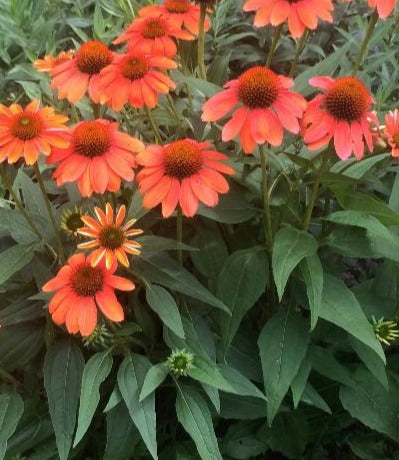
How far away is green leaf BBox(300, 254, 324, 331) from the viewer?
1.27 m

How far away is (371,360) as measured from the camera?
1.48m

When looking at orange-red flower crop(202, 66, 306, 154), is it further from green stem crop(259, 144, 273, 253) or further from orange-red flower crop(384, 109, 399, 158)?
orange-red flower crop(384, 109, 399, 158)

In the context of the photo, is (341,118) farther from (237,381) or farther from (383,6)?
(237,381)

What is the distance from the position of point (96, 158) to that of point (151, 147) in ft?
0.38

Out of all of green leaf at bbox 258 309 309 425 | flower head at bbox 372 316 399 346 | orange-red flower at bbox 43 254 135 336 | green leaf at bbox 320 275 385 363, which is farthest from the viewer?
flower head at bbox 372 316 399 346

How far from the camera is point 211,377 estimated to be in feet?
4.35

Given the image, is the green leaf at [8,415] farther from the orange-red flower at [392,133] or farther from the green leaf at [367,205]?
the orange-red flower at [392,133]

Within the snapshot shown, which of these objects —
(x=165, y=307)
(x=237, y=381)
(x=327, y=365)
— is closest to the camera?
(x=165, y=307)

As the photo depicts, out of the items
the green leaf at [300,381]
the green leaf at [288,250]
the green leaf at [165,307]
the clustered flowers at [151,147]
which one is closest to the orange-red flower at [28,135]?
the clustered flowers at [151,147]

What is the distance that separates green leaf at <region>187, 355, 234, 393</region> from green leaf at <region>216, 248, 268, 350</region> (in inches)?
2.8

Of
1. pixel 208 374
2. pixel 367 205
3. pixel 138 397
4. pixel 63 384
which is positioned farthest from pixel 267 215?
pixel 63 384

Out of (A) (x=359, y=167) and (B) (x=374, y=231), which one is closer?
(B) (x=374, y=231)

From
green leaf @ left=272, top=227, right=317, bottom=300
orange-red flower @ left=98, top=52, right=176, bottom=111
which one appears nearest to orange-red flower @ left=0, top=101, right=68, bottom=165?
orange-red flower @ left=98, top=52, right=176, bottom=111

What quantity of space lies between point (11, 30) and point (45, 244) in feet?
3.11
